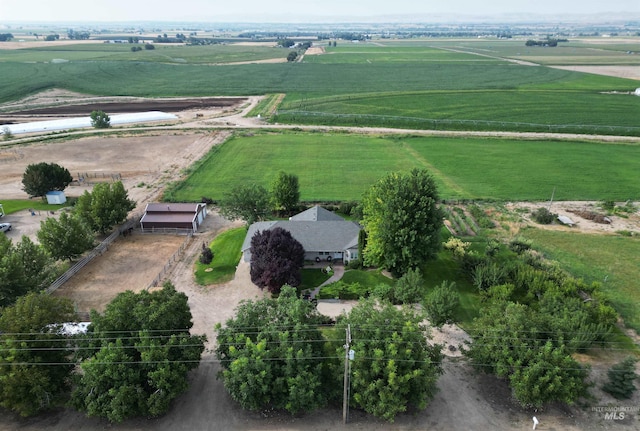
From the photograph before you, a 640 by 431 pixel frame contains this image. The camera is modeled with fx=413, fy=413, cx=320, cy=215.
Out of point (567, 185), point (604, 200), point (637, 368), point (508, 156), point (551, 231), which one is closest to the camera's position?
point (637, 368)

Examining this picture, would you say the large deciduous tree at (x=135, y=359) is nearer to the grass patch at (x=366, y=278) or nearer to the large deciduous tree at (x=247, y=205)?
the grass patch at (x=366, y=278)

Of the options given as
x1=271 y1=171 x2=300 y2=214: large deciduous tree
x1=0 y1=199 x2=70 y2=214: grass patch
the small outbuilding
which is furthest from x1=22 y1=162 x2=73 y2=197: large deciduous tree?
x1=271 y1=171 x2=300 y2=214: large deciduous tree

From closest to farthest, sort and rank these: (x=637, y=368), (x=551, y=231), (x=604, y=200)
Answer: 1. (x=637, y=368)
2. (x=551, y=231)
3. (x=604, y=200)

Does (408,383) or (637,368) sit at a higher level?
(408,383)

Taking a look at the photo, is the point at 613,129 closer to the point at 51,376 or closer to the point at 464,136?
the point at 464,136

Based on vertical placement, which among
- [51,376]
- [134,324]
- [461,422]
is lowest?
[461,422]

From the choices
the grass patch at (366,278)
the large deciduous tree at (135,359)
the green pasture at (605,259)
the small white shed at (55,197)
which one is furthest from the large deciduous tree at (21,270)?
the green pasture at (605,259)

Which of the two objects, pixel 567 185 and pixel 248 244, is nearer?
pixel 248 244

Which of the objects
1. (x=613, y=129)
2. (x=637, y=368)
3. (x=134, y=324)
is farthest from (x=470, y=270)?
(x=613, y=129)

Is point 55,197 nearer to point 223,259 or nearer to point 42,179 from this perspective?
point 42,179
